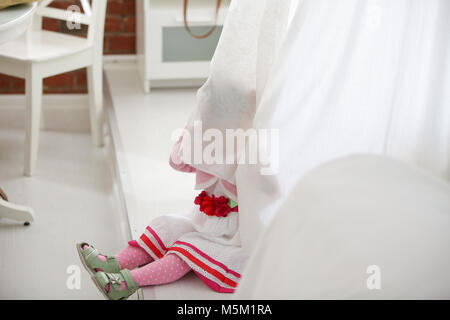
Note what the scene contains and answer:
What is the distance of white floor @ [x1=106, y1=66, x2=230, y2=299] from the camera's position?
137 centimetres

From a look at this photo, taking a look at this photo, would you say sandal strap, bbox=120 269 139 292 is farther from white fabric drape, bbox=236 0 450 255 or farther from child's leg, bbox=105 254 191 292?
white fabric drape, bbox=236 0 450 255

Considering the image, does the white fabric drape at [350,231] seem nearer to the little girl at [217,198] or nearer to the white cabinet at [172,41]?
the little girl at [217,198]

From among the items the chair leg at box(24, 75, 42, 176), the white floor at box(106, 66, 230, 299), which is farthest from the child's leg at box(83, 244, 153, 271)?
the chair leg at box(24, 75, 42, 176)

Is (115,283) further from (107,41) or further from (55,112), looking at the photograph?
(107,41)

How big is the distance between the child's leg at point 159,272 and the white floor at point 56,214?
0.26m

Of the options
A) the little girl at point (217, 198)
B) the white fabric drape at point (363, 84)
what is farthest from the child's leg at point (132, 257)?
the white fabric drape at point (363, 84)

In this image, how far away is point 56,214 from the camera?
1984mm

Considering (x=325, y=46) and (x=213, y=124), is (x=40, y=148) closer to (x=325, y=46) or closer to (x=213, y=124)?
(x=213, y=124)

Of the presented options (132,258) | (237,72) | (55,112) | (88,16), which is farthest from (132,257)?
(55,112)

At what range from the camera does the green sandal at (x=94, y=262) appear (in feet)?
4.52

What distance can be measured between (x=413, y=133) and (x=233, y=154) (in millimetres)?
415

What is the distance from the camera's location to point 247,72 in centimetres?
135
